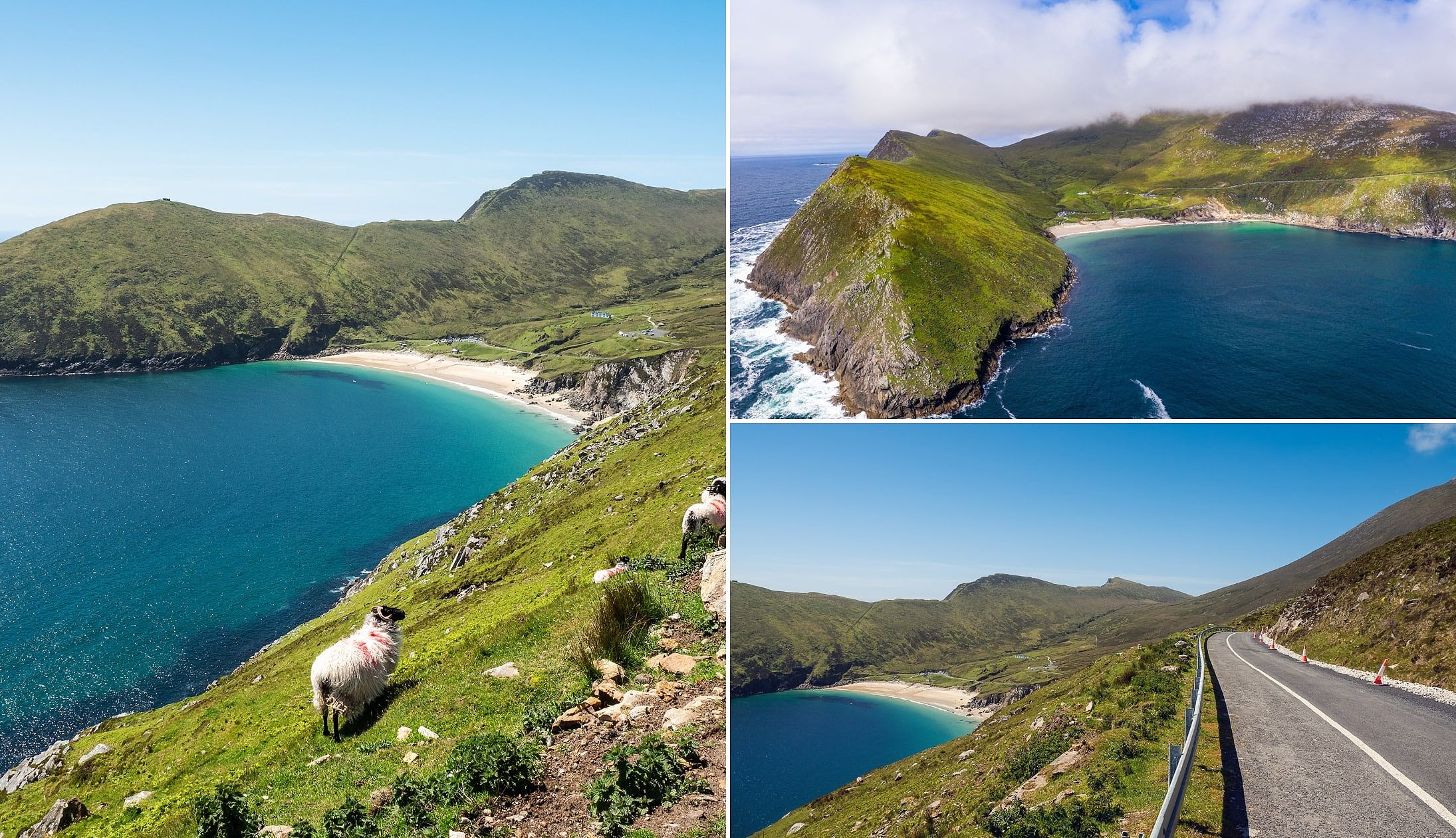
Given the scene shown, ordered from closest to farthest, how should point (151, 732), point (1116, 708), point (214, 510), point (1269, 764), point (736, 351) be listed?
point (736, 351) < point (1269, 764) < point (1116, 708) < point (151, 732) < point (214, 510)

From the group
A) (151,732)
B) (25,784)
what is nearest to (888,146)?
(151,732)

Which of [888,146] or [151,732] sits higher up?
[888,146]

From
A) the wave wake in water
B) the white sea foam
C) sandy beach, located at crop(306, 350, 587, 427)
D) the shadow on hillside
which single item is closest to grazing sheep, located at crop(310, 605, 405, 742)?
the wave wake in water

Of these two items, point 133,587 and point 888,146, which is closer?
point 888,146

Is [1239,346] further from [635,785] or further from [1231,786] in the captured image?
[635,785]

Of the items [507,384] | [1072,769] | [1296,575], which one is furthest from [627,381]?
[1072,769]

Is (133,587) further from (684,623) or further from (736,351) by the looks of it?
(736,351)

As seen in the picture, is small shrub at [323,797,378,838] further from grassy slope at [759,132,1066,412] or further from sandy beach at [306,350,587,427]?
sandy beach at [306,350,587,427]

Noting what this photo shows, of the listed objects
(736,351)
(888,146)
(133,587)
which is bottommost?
(133,587)

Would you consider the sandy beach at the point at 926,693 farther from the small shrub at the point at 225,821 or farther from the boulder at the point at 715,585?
the small shrub at the point at 225,821
